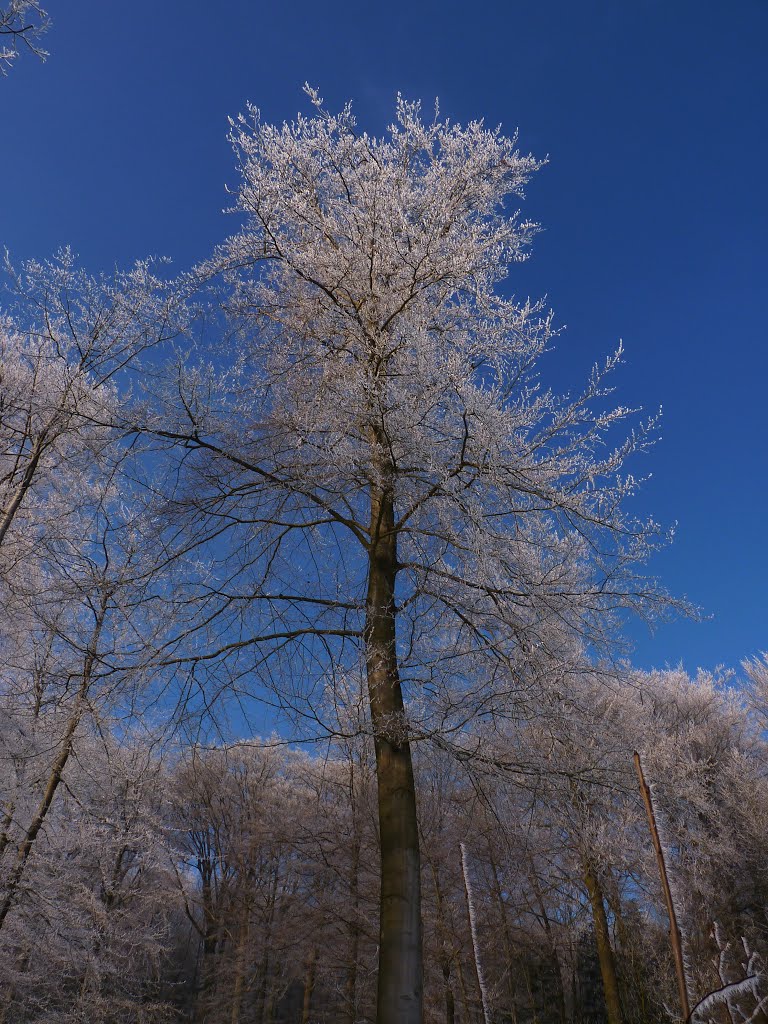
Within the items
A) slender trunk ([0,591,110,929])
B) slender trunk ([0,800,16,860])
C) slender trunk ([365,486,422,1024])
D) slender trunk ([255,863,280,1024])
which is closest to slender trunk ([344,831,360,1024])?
slender trunk ([255,863,280,1024])

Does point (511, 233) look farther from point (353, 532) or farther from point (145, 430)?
point (145, 430)

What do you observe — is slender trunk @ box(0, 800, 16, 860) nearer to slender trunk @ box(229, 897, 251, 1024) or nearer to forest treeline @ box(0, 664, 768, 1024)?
forest treeline @ box(0, 664, 768, 1024)

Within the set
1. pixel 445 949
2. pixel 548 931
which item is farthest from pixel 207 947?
pixel 445 949

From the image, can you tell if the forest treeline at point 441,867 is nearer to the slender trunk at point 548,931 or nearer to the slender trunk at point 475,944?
the slender trunk at point 548,931

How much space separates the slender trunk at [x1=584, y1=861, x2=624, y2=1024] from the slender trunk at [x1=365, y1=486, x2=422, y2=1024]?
6356 millimetres

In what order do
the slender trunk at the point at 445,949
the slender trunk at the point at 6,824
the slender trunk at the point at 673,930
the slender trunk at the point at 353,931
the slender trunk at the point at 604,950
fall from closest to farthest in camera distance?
1. the slender trunk at the point at 673,930
2. the slender trunk at the point at 6,824
3. the slender trunk at the point at 604,950
4. the slender trunk at the point at 445,949
5. the slender trunk at the point at 353,931

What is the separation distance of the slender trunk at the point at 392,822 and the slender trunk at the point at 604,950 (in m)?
6.36

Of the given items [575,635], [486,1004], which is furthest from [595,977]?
[486,1004]

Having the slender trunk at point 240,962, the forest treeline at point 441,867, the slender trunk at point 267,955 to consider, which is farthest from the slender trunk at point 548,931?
the slender trunk at point 240,962

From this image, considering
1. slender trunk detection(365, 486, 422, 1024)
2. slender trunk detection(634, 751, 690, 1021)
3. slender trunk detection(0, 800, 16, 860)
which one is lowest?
slender trunk detection(634, 751, 690, 1021)

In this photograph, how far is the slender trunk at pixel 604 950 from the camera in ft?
30.1

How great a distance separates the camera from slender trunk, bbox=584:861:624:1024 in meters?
9.17

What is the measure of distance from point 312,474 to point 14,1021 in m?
14.9

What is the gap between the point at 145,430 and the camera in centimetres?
487
